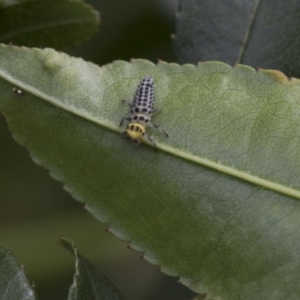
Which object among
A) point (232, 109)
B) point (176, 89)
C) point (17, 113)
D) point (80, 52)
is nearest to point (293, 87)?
point (232, 109)

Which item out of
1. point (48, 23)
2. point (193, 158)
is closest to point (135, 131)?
point (193, 158)

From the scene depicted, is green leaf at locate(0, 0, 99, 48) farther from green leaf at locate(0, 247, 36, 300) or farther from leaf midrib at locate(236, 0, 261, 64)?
green leaf at locate(0, 247, 36, 300)

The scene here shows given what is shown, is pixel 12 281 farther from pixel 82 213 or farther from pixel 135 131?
pixel 82 213

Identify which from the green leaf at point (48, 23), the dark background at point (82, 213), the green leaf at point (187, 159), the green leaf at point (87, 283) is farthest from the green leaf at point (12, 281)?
the dark background at point (82, 213)

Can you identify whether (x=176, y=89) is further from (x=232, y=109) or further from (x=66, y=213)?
(x=66, y=213)

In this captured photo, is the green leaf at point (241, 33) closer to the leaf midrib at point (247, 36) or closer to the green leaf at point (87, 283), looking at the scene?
the leaf midrib at point (247, 36)

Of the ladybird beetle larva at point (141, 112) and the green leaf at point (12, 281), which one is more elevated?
the ladybird beetle larva at point (141, 112)
